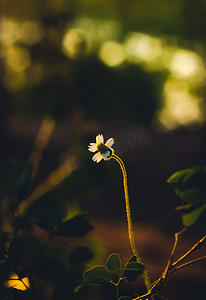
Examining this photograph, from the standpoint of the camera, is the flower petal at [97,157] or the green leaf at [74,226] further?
the green leaf at [74,226]

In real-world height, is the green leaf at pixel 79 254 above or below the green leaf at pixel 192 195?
above

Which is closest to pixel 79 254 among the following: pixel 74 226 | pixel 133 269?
pixel 74 226

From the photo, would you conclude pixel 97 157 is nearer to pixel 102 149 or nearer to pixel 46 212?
pixel 102 149

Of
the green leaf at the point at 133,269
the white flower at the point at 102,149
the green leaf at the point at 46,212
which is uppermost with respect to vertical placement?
the green leaf at the point at 46,212

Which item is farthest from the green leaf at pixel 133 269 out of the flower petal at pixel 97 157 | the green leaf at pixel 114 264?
the flower petal at pixel 97 157

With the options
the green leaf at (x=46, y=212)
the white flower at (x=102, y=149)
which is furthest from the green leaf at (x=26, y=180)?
the white flower at (x=102, y=149)

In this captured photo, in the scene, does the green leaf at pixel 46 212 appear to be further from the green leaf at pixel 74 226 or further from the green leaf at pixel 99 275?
the green leaf at pixel 99 275
